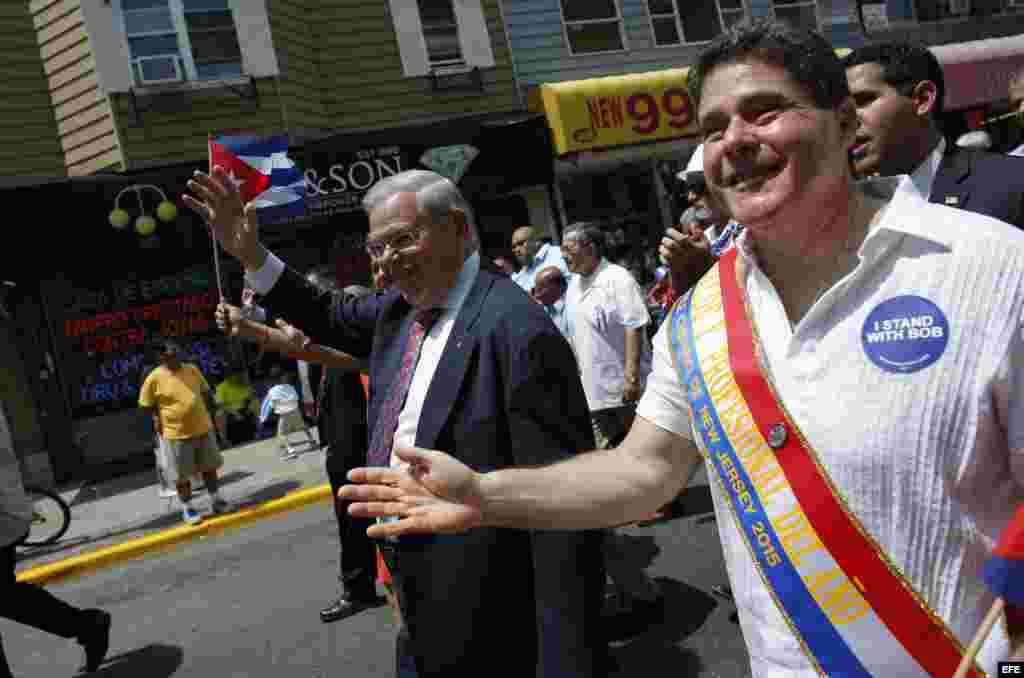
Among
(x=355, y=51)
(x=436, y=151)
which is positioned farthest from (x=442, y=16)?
(x=436, y=151)

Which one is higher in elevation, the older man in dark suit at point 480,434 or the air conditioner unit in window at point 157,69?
the air conditioner unit in window at point 157,69

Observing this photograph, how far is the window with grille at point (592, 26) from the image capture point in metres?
14.1

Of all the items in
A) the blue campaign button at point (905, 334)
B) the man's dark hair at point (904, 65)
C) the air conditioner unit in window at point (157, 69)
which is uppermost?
the air conditioner unit in window at point (157, 69)

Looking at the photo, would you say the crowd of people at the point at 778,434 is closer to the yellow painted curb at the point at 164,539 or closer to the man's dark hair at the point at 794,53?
the man's dark hair at the point at 794,53

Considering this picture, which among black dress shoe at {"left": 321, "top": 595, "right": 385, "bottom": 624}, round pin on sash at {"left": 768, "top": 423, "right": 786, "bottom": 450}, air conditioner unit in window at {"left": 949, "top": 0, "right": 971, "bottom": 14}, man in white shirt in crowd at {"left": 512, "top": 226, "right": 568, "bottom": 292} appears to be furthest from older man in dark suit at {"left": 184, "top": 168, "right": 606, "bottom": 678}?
air conditioner unit in window at {"left": 949, "top": 0, "right": 971, "bottom": 14}

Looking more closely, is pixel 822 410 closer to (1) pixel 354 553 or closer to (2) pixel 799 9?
(1) pixel 354 553

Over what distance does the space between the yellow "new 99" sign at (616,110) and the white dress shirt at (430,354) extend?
10441 millimetres

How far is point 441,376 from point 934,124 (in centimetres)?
184

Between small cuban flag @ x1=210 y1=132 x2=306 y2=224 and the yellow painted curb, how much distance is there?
292cm

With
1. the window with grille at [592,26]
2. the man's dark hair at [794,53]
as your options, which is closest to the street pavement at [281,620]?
the man's dark hair at [794,53]

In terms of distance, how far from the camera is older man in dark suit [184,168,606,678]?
2.21 meters

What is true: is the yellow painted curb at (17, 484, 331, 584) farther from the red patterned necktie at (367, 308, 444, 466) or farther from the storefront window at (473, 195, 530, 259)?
the red patterned necktie at (367, 308, 444, 466)

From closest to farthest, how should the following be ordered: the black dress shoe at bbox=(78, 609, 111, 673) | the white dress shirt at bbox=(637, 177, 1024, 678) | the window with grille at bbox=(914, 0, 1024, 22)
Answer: the white dress shirt at bbox=(637, 177, 1024, 678) < the black dress shoe at bbox=(78, 609, 111, 673) < the window with grille at bbox=(914, 0, 1024, 22)

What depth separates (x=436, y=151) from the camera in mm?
12039
